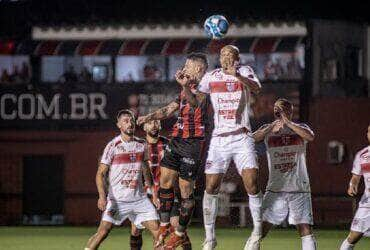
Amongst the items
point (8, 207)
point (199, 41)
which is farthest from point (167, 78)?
point (8, 207)

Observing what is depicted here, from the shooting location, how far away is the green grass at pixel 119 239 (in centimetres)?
1998

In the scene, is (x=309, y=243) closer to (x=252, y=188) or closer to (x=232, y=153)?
(x=252, y=188)

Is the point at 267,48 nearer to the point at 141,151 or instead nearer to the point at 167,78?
the point at 167,78

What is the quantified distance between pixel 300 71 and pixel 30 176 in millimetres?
8603

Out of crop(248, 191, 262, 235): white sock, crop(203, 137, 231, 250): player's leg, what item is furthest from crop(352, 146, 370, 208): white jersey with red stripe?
crop(203, 137, 231, 250): player's leg

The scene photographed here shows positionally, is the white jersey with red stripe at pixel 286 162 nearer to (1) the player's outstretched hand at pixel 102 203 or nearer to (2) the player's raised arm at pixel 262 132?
(2) the player's raised arm at pixel 262 132

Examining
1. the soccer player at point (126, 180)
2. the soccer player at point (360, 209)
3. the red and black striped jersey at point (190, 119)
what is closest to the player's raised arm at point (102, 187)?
the soccer player at point (126, 180)

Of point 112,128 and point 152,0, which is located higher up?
point 152,0

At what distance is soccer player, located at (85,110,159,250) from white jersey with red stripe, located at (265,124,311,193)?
1.69 metres

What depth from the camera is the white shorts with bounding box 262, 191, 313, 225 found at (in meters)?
14.8

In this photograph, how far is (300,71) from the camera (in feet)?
106

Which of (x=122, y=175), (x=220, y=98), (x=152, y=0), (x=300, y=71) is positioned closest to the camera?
(x=220, y=98)

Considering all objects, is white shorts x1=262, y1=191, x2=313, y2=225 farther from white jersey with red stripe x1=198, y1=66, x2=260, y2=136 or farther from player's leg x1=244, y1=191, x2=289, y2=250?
white jersey with red stripe x1=198, y1=66, x2=260, y2=136

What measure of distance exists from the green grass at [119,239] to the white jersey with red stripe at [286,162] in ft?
14.9
